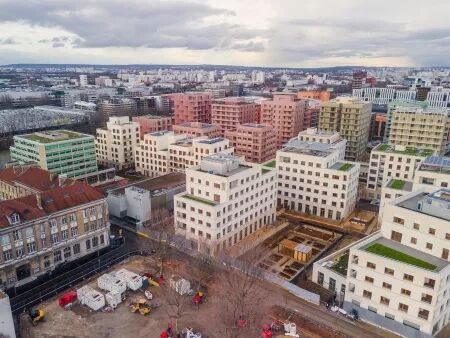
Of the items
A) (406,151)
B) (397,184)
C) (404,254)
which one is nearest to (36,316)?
(404,254)

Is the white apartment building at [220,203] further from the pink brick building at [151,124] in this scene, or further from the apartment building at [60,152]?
the pink brick building at [151,124]

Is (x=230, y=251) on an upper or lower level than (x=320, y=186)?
lower

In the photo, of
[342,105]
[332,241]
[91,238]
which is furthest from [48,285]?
[342,105]

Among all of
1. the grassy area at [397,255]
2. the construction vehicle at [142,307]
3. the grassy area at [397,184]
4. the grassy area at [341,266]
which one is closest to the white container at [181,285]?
the construction vehicle at [142,307]

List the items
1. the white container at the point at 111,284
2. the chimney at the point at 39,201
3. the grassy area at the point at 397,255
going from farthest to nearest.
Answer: the chimney at the point at 39,201 < the white container at the point at 111,284 < the grassy area at the point at 397,255

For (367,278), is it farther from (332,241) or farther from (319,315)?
(332,241)

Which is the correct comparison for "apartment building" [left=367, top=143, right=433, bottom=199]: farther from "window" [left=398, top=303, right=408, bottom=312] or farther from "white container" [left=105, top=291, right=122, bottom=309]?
"white container" [left=105, top=291, right=122, bottom=309]

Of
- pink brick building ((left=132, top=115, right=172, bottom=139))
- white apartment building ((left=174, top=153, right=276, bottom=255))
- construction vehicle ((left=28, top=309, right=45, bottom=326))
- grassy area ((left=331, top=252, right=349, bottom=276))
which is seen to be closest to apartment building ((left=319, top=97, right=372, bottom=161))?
white apartment building ((left=174, top=153, right=276, bottom=255))
